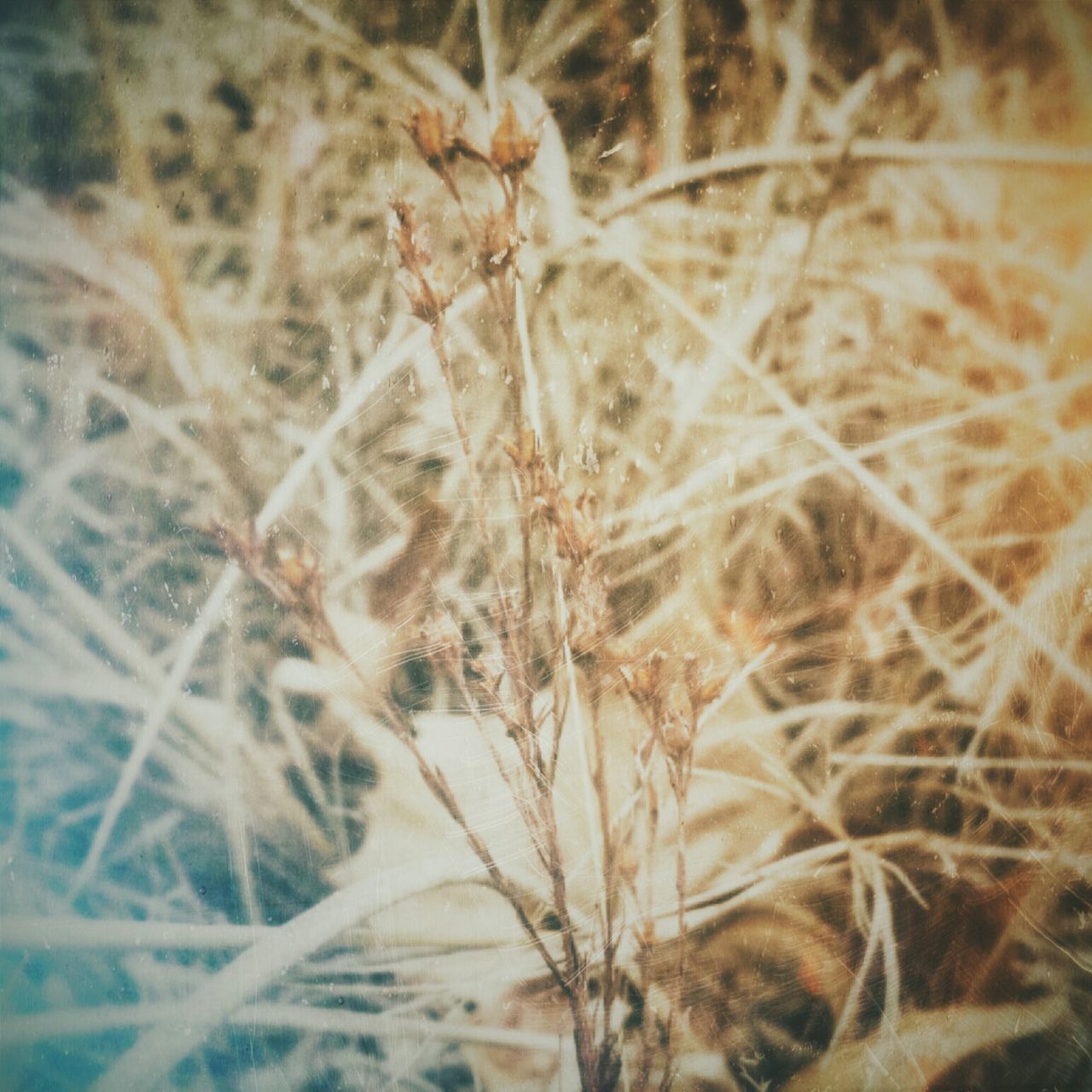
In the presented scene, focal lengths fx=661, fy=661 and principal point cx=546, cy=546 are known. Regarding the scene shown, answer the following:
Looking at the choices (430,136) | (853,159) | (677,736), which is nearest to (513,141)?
(430,136)

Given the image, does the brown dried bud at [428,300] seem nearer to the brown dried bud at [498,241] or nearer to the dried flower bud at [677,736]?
the brown dried bud at [498,241]

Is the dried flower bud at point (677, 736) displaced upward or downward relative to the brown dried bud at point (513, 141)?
downward

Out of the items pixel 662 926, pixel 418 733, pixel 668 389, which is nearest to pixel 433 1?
pixel 668 389

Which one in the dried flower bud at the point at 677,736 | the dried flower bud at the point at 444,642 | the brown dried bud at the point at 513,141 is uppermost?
the brown dried bud at the point at 513,141

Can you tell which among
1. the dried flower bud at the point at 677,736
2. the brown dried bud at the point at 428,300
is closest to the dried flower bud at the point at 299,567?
the brown dried bud at the point at 428,300

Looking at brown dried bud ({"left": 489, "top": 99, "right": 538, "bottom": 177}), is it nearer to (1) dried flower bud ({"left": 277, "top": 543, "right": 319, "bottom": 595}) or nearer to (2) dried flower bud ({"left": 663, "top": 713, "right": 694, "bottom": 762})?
(1) dried flower bud ({"left": 277, "top": 543, "right": 319, "bottom": 595})
